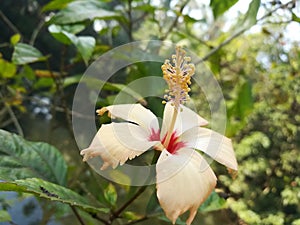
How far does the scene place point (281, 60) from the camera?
1938 millimetres

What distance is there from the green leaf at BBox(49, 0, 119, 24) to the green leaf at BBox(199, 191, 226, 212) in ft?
1.20

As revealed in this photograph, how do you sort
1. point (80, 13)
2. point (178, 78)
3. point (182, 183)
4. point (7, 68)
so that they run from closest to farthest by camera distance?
point (182, 183)
point (178, 78)
point (80, 13)
point (7, 68)

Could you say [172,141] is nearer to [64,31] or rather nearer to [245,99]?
[64,31]

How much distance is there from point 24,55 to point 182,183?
0.46 metres

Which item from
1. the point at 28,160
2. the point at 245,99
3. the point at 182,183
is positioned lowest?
the point at 245,99

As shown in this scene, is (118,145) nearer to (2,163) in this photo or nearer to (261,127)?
(2,163)

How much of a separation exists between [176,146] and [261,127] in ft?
6.07

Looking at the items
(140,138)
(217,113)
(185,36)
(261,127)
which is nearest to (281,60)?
(261,127)

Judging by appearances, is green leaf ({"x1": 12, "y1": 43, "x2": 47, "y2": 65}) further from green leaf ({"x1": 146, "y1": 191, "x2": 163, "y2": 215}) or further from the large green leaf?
green leaf ({"x1": 146, "y1": 191, "x2": 163, "y2": 215})

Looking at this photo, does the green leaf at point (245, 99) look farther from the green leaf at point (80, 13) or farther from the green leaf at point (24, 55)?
the green leaf at point (24, 55)

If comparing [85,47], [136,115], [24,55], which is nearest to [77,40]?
[85,47]

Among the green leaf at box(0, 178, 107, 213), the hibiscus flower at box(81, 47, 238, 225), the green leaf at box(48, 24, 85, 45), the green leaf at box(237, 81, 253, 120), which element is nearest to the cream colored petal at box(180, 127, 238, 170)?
the hibiscus flower at box(81, 47, 238, 225)

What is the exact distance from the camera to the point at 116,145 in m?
0.36

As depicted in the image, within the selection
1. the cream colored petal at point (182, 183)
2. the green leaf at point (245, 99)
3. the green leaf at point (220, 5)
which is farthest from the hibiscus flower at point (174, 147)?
the green leaf at point (245, 99)
